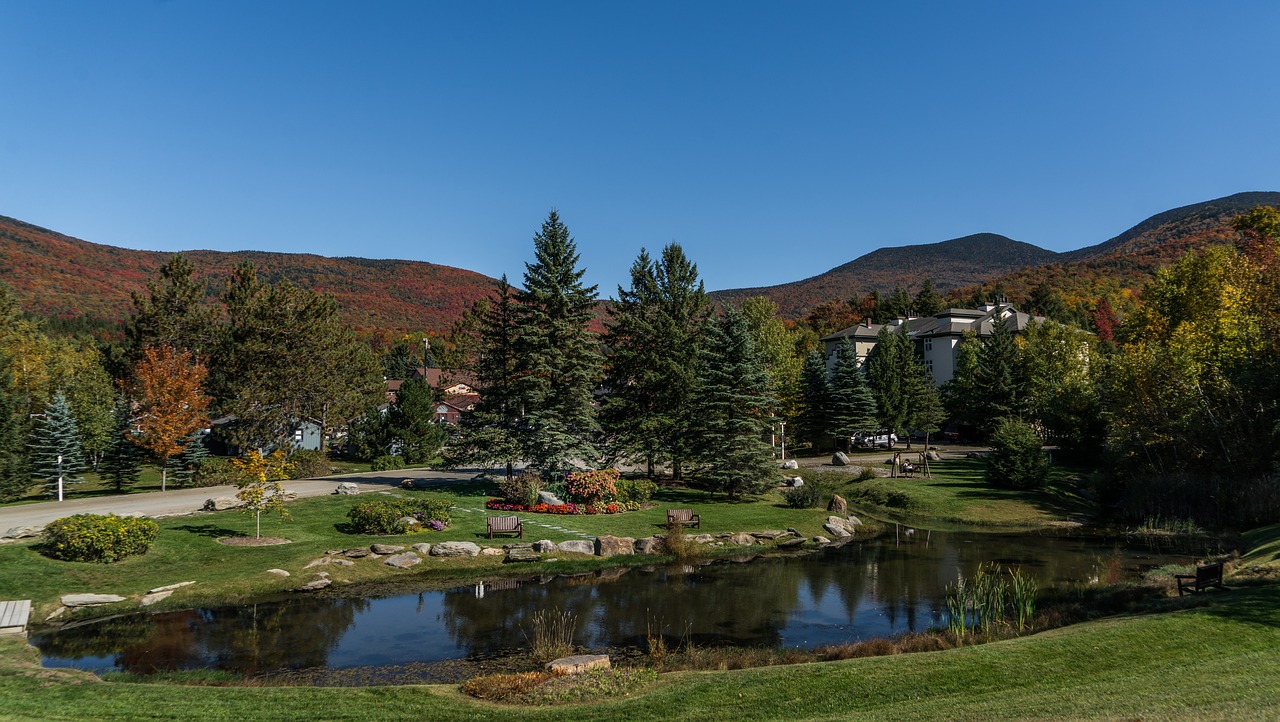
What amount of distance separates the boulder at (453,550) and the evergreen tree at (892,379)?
4626 centimetres

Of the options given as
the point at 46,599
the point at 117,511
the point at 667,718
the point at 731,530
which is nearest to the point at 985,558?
the point at 731,530

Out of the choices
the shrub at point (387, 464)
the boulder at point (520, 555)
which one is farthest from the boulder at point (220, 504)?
the shrub at point (387, 464)

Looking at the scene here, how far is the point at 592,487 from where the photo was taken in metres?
31.4

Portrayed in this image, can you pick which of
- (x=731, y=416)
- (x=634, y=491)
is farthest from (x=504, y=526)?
(x=731, y=416)

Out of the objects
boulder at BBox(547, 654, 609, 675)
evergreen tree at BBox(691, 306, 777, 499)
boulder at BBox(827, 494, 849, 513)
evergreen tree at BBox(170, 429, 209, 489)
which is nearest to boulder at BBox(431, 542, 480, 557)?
boulder at BBox(547, 654, 609, 675)

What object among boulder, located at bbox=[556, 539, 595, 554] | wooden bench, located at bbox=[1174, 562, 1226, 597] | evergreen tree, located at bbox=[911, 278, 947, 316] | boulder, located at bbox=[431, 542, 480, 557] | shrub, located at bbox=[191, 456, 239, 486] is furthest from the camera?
evergreen tree, located at bbox=[911, 278, 947, 316]

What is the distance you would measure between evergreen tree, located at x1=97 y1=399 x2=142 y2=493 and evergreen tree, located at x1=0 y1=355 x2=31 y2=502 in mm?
3333

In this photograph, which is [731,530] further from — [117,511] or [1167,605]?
[117,511]

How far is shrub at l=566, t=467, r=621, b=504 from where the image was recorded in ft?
103

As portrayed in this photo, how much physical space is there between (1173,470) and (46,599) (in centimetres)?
4294

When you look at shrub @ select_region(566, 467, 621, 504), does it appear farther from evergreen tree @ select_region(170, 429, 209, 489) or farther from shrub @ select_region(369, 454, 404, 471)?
evergreen tree @ select_region(170, 429, 209, 489)

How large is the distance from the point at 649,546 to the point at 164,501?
21.3 metres

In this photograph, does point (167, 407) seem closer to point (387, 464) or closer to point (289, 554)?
point (387, 464)

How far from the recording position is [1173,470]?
110 ft
